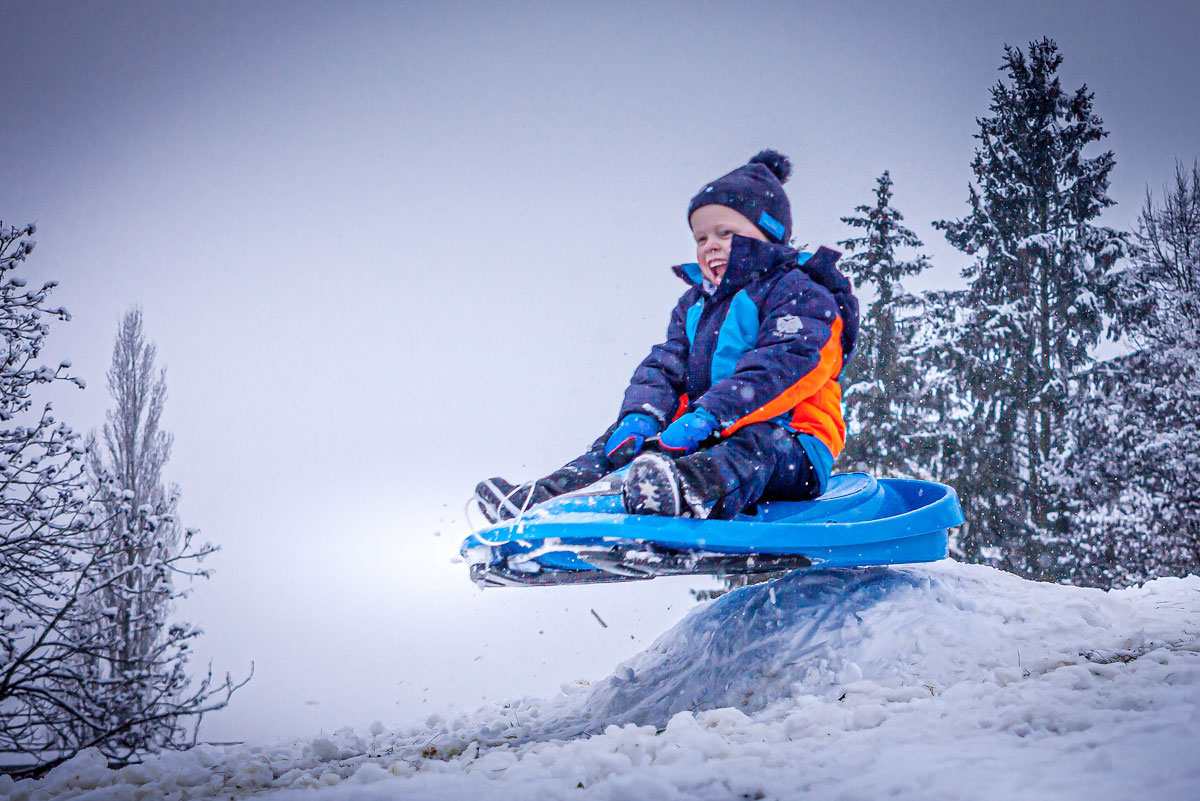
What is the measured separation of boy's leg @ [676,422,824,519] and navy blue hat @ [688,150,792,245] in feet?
3.30

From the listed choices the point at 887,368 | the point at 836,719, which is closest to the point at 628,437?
the point at 836,719

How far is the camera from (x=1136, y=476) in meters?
8.48

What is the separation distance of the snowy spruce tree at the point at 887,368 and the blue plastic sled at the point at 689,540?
249 inches

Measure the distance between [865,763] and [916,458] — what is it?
8492 mm

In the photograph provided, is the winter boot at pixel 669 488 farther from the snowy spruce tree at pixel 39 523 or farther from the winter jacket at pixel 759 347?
the snowy spruce tree at pixel 39 523

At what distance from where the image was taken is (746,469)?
8.87ft

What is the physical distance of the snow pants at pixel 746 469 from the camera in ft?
8.57

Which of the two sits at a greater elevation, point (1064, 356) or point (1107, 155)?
point (1107, 155)

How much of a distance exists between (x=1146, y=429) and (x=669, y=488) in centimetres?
867

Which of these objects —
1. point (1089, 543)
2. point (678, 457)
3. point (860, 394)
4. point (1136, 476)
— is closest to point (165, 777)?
point (678, 457)

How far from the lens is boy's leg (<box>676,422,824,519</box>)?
2.59 metres

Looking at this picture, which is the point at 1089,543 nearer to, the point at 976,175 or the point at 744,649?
the point at 976,175

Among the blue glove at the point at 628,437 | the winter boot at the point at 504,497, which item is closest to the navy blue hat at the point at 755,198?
the blue glove at the point at 628,437

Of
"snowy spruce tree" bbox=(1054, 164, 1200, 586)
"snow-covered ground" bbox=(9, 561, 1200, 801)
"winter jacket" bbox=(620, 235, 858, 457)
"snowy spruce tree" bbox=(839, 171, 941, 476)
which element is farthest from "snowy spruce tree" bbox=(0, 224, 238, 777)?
"snowy spruce tree" bbox=(1054, 164, 1200, 586)
